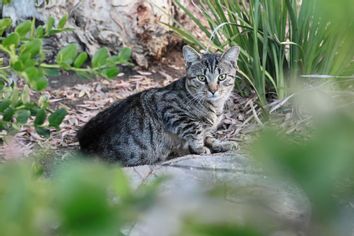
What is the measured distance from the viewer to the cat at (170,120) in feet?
16.5

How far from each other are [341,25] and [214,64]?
4.60 m

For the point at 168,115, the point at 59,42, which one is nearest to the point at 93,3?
the point at 59,42

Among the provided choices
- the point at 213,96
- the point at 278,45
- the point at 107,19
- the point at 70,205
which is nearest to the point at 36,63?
the point at 70,205

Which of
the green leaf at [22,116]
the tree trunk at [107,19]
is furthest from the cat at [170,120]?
the green leaf at [22,116]

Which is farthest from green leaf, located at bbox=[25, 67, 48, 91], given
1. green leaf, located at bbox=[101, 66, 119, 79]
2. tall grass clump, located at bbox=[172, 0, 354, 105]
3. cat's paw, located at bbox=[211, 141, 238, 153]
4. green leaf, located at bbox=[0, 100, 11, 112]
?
tall grass clump, located at bbox=[172, 0, 354, 105]

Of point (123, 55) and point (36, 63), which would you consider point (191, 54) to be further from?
point (36, 63)

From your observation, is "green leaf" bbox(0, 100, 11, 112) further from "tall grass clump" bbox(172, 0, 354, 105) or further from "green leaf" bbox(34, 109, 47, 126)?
"tall grass clump" bbox(172, 0, 354, 105)

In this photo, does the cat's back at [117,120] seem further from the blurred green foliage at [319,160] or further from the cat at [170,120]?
the blurred green foliage at [319,160]

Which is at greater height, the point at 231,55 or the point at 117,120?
the point at 231,55

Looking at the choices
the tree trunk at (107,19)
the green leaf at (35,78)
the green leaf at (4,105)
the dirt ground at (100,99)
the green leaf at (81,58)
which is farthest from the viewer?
the tree trunk at (107,19)

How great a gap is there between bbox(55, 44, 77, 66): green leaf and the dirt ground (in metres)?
3.20

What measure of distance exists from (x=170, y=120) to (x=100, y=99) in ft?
4.85

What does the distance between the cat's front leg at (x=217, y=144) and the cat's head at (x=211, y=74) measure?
0.30 metres

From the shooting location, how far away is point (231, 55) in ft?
16.4
